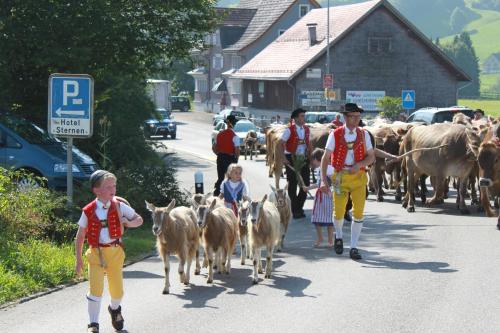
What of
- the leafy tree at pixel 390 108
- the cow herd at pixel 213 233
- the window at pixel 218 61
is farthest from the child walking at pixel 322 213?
the window at pixel 218 61

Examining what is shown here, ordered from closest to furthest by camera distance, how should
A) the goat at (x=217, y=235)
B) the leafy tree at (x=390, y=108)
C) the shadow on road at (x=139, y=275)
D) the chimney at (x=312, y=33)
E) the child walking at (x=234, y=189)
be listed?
the goat at (x=217, y=235), the shadow on road at (x=139, y=275), the child walking at (x=234, y=189), the leafy tree at (x=390, y=108), the chimney at (x=312, y=33)

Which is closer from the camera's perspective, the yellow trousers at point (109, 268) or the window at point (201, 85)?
the yellow trousers at point (109, 268)

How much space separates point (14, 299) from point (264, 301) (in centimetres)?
293

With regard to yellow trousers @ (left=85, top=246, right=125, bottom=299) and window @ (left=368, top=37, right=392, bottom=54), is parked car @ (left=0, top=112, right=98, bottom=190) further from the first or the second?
window @ (left=368, top=37, right=392, bottom=54)

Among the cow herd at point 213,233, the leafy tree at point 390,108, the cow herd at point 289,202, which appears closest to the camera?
the cow herd at point 213,233

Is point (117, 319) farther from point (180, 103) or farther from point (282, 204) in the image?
point (180, 103)

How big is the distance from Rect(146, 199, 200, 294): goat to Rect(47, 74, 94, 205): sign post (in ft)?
10.8

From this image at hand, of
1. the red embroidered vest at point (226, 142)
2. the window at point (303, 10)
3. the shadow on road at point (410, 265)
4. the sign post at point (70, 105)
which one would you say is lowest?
the shadow on road at point (410, 265)

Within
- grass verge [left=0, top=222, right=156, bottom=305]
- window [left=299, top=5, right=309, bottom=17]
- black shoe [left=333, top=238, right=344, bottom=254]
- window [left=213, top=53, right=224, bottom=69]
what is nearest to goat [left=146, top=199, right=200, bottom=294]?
grass verge [left=0, top=222, right=156, bottom=305]

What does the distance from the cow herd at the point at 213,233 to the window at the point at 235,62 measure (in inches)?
3165

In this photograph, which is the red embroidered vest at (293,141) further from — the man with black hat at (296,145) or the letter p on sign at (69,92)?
the letter p on sign at (69,92)

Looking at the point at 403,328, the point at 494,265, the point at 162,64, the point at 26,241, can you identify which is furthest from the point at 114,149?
the point at 403,328

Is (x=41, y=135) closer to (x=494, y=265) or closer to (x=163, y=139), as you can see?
(x=494, y=265)

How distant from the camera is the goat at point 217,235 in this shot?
503 inches
